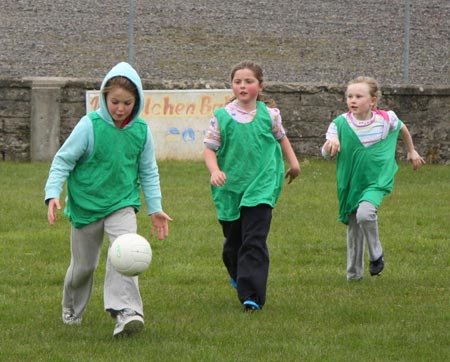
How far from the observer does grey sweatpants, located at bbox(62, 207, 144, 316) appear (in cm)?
643

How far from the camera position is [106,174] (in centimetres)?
655

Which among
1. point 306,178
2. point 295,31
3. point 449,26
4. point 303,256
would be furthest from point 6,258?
point 449,26

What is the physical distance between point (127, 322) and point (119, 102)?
1190mm

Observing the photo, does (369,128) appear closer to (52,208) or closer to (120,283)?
(120,283)

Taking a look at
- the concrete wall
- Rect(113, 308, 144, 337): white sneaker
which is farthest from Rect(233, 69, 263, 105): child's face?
the concrete wall

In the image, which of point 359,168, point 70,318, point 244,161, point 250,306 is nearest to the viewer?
point 70,318

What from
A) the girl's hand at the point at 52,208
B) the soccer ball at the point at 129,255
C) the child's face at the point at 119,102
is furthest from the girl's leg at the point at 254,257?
the girl's hand at the point at 52,208

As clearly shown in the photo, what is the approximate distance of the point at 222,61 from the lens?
18516 mm

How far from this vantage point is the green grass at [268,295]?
6203 millimetres

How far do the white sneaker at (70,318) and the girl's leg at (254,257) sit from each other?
3.45 feet

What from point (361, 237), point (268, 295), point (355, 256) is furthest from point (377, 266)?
point (268, 295)

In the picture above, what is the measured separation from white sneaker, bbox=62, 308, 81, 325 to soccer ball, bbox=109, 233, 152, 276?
2.41 feet

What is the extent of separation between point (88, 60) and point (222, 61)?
2.08 m

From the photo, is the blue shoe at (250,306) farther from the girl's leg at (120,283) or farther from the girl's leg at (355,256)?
the girl's leg at (355,256)
